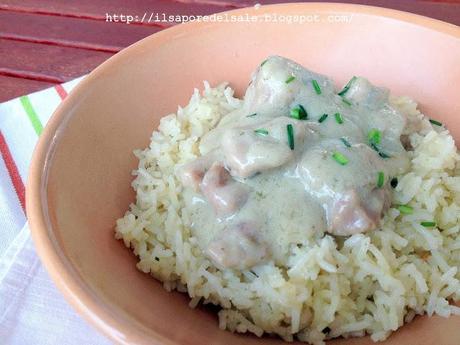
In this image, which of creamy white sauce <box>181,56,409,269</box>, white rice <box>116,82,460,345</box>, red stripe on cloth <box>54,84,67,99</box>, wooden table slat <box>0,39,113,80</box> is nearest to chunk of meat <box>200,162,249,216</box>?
creamy white sauce <box>181,56,409,269</box>

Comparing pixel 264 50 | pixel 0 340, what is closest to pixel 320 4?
pixel 264 50

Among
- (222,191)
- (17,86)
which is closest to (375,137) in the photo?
(222,191)

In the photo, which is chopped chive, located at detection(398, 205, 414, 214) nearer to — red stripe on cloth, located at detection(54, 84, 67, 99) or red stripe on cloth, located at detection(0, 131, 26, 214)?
red stripe on cloth, located at detection(0, 131, 26, 214)

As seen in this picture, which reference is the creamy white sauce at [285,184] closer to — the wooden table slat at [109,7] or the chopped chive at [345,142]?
the chopped chive at [345,142]

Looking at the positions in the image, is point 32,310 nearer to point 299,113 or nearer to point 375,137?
point 299,113

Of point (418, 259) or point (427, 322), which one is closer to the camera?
point (427, 322)

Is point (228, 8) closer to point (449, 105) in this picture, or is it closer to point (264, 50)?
point (264, 50)

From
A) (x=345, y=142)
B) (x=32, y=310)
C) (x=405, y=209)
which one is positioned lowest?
(x=32, y=310)
